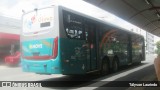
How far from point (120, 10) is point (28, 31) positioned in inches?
187

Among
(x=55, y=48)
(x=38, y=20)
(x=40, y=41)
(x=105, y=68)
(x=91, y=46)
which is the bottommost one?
(x=105, y=68)

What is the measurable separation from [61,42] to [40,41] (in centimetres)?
109

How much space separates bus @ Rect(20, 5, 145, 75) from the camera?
10914mm

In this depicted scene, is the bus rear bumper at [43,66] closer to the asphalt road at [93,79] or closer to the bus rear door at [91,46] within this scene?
the asphalt road at [93,79]

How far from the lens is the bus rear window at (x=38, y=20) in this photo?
11266 mm

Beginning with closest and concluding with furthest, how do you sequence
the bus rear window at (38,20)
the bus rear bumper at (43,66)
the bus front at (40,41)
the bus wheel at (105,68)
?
1. the bus rear bumper at (43,66)
2. the bus front at (40,41)
3. the bus rear window at (38,20)
4. the bus wheel at (105,68)

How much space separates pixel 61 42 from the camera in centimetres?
1088

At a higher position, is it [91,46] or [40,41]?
[40,41]

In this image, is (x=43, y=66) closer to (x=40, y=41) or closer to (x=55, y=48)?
(x=55, y=48)

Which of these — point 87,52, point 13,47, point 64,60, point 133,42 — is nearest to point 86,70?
point 87,52

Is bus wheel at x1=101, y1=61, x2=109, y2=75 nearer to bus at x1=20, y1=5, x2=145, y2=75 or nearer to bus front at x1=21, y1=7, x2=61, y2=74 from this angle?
bus at x1=20, y1=5, x2=145, y2=75

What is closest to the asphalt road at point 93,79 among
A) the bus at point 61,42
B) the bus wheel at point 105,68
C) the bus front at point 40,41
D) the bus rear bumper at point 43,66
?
the bus wheel at point 105,68

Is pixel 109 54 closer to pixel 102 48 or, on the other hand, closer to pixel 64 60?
pixel 102 48

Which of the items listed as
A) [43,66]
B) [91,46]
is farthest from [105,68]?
[43,66]
